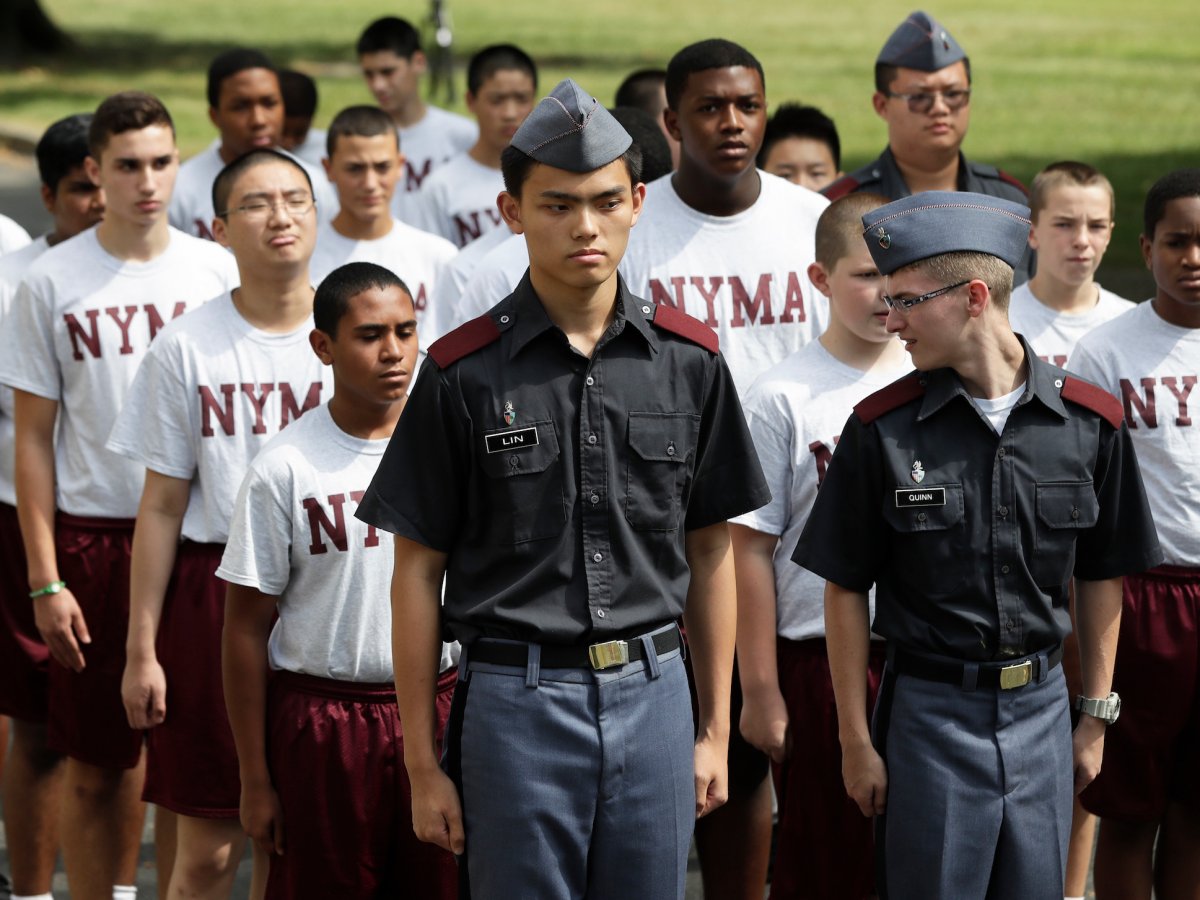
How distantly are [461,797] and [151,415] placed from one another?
188 cm

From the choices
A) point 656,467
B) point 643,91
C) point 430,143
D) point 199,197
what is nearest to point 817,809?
point 656,467

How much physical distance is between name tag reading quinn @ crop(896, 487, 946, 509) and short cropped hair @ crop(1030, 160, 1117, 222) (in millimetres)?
2159

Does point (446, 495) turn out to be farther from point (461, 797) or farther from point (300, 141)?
point (300, 141)

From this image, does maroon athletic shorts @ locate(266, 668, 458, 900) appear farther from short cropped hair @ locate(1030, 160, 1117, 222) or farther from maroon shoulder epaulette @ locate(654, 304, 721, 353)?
short cropped hair @ locate(1030, 160, 1117, 222)

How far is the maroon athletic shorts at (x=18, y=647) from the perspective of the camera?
634 centimetres

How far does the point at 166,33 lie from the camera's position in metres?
34.2

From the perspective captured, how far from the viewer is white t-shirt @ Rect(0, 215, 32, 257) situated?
7012mm

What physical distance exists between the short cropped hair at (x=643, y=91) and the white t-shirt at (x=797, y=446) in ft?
11.4

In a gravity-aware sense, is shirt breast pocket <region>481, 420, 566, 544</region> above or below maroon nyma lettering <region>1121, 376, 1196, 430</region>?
below

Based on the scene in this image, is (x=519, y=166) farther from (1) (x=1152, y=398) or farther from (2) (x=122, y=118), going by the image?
(2) (x=122, y=118)

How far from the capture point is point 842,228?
5316mm

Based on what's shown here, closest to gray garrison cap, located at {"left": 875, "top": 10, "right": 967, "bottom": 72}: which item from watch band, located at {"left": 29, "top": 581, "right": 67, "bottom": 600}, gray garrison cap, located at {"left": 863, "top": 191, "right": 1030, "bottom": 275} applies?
gray garrison cap, located at {"left": 863, "top": 191, "right": 1030, "bottom": 275}

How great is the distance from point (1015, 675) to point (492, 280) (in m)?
2.29

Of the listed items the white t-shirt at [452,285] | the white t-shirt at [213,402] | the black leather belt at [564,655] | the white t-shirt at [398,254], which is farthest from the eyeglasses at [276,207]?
the black leather belt at [564,655]
